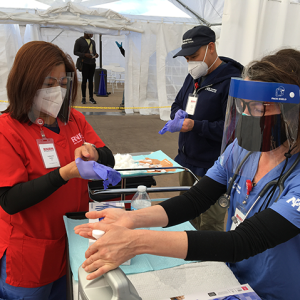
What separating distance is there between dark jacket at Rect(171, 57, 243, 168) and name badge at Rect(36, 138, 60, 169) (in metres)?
1.30

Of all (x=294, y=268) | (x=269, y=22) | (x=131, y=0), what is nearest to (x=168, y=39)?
Result: (x=131, y=0)

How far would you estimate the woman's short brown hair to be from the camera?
4.49ft

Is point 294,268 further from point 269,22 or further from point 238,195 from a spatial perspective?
point 269,22

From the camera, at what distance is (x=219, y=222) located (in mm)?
2611

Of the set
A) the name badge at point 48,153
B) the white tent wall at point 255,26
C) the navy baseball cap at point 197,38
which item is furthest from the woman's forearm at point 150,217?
the white tent wall at point 255,26

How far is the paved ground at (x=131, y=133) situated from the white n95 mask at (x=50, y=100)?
8.62 ft

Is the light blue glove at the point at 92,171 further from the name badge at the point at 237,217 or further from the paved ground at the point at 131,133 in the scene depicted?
the paved ground at the point at 131,133

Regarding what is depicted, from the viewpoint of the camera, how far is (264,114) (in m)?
1.03

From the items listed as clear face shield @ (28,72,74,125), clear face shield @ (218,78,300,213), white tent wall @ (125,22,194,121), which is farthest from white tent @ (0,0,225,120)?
clear face shield @ (218,78,300,213)

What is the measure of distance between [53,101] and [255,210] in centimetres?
111

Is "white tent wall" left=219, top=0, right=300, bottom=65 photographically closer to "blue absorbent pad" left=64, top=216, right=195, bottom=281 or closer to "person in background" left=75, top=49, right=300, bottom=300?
"person in background" left=75, top=49, right=300, bottom=300

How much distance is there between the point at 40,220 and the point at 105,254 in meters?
0.73

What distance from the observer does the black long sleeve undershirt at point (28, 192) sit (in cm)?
130

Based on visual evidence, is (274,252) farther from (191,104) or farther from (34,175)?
(191,104)
